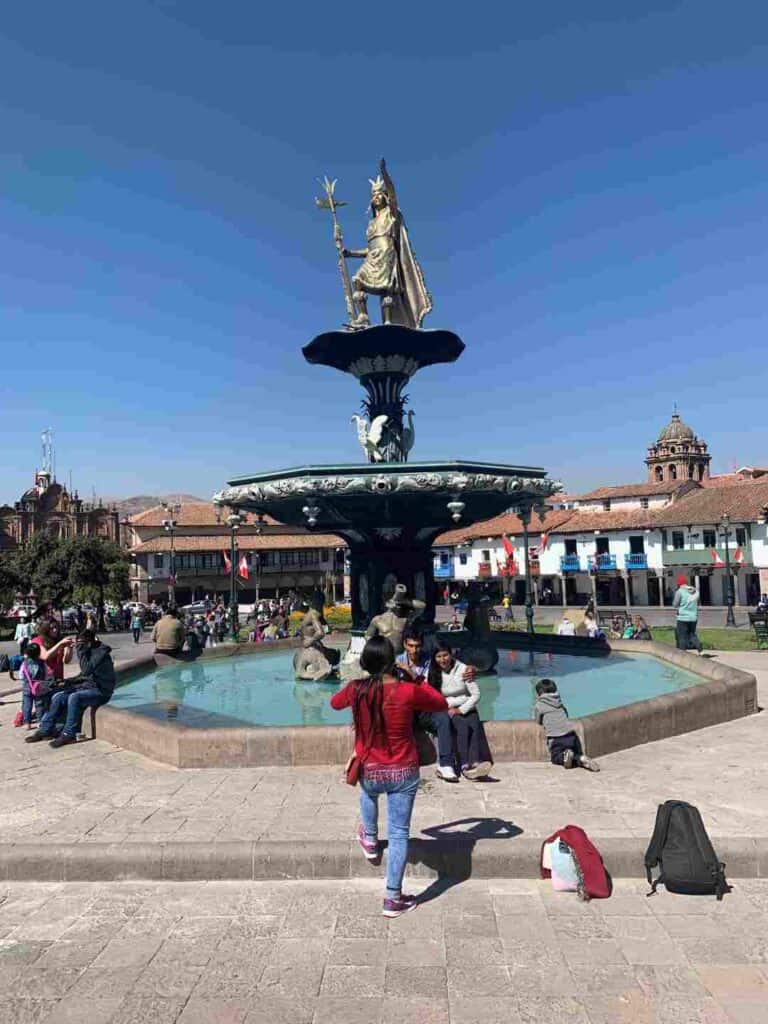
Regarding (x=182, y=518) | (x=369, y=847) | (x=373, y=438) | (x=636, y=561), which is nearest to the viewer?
(x=369, y=847)

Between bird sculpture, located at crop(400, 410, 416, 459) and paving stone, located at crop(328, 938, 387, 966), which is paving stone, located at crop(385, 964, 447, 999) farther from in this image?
bird sculpture, located at crop(400, 410, 416, 459)

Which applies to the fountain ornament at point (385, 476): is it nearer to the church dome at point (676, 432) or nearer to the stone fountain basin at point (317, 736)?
the stone fountain basin at point (317, 736)

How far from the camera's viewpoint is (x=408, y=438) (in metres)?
15.4

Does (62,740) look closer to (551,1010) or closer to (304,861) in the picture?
(304,861)

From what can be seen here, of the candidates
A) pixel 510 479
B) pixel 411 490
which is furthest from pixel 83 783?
pixel 510 479

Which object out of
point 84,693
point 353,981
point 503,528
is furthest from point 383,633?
point 503,528

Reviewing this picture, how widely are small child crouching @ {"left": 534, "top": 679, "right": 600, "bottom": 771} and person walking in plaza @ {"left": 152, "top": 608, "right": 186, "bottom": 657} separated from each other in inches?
367

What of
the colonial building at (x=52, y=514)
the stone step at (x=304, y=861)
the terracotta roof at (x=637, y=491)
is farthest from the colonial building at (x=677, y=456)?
the stone step at (x=304, y=861)

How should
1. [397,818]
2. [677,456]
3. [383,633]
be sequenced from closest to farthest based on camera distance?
[397,818] < [383,633] < [677,456]

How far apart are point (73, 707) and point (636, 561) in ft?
170

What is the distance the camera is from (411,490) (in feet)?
40.5

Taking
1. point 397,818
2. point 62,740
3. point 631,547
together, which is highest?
point 631,547

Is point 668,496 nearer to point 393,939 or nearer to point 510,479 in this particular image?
point 510,479

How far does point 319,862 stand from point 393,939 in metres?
1.05
